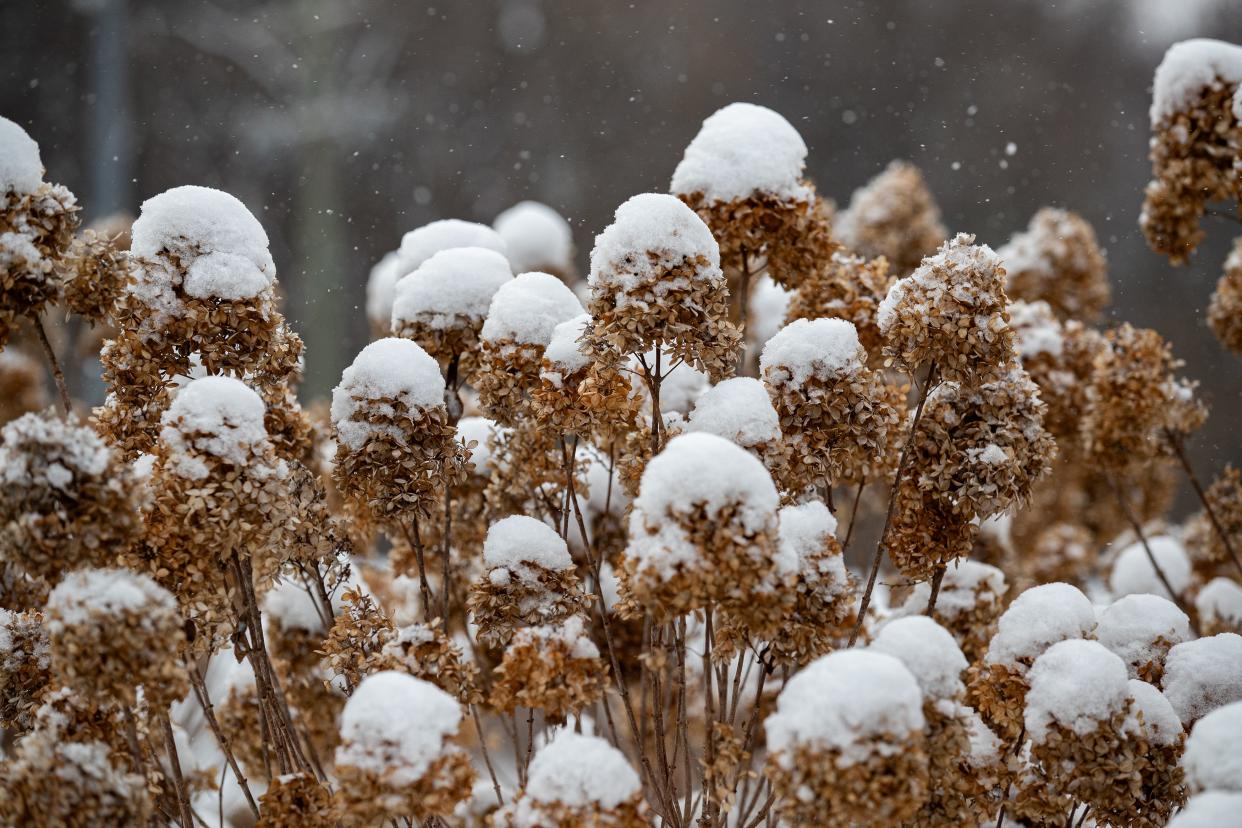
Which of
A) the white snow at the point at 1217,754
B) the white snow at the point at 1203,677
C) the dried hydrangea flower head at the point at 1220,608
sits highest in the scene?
the dried hydrangea flower head at the point at 1220,608

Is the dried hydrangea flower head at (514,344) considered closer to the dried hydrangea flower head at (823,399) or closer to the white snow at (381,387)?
the white snow at (381,387)

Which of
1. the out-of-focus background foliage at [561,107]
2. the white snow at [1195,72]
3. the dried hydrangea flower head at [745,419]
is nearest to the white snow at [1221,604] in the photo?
the white snow at [1195,72]

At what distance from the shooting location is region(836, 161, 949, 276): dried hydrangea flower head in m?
2.34

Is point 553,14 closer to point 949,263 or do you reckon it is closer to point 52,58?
point 52,58

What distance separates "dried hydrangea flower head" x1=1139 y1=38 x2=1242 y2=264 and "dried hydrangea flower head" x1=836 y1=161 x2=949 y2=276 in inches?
32.0

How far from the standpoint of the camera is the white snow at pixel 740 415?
0.95m

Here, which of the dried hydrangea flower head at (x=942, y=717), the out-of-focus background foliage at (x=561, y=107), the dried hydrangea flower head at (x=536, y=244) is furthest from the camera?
the out-of-focus background foliage at (x=561, y=107)

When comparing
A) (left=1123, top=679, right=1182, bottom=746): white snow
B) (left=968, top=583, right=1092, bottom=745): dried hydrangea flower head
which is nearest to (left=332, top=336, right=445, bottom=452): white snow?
(left=968, top=583, right=1092, bottom=745): dried hydrangea flower head

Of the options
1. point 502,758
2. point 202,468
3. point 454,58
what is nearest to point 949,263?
point 202,468

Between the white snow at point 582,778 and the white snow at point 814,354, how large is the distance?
16.3 inches

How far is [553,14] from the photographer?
384 cm

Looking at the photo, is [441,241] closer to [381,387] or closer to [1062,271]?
[381,387]

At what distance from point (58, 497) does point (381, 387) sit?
0.32 m

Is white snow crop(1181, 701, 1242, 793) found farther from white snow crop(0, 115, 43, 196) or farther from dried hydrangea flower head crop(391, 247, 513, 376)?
white snow crop(0, 115, 43, 196)
